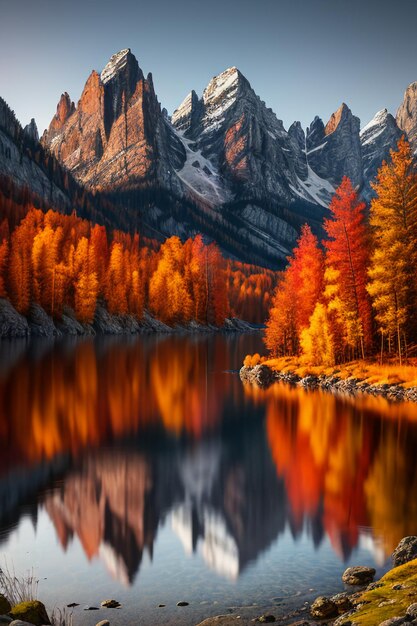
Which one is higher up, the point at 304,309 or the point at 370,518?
the point at 304,309

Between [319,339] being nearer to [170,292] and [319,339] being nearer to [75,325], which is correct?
[75,325]

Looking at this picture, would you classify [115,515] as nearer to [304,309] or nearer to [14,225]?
[304,309]

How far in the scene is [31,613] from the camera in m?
9.52

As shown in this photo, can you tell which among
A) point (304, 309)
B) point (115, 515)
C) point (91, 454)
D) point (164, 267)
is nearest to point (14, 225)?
point (164, 267)

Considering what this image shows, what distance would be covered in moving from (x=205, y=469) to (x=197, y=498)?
371 centimetres

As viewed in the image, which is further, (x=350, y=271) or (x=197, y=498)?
(x=350, y=271)

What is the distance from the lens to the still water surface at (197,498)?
39.3 feet

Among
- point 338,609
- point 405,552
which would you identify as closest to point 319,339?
point 405,552

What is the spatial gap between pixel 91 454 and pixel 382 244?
104ft

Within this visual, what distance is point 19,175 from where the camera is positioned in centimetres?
17900

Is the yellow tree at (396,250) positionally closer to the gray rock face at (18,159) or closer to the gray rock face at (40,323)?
the gray rock face at (40,323)

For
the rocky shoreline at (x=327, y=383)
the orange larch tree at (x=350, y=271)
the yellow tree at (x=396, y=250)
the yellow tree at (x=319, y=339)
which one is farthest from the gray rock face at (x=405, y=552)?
the yellow tree at (x=319, y=339)

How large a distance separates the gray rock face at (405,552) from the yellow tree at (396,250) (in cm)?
3087

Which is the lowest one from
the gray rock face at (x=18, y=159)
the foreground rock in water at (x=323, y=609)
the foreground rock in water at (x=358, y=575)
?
the foreground rock in water at (x=358, y=575)
